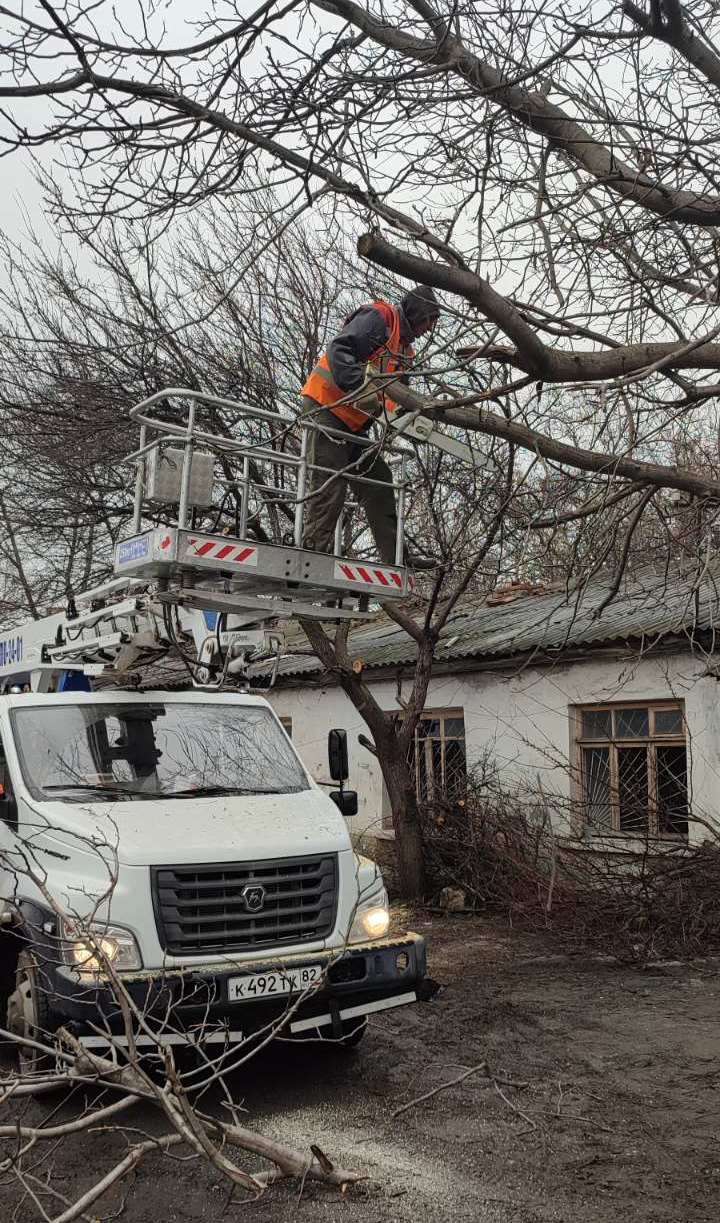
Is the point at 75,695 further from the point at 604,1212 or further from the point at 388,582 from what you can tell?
the point at 604,1212

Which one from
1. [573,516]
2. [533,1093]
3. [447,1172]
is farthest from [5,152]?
[533,1093]

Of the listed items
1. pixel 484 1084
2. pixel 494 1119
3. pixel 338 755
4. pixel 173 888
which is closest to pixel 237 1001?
pixel 173 888

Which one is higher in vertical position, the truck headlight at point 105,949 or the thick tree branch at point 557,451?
the thick tree branch at point 557,451

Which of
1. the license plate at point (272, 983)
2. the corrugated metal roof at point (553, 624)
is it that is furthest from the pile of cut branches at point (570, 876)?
the license plate at point (272, 983)

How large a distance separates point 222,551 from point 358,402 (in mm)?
1351

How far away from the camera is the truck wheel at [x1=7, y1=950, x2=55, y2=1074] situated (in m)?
5.77

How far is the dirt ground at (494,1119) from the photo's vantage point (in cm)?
463

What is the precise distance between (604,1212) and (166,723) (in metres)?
3.86

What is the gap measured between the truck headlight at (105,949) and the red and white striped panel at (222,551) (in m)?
2.05

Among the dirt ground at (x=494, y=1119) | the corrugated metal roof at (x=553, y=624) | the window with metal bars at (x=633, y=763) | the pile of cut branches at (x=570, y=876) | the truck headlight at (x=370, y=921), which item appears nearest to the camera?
the dirt ground at (x=494, y=1119)

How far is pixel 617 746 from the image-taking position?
39.6ft

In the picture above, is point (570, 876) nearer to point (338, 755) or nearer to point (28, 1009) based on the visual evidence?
point (338, 755)

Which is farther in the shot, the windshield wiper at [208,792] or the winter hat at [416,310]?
the winter hat at [416,310]

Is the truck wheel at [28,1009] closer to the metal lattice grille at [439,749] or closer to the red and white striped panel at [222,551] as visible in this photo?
the red and white striped panel at [222,551]
